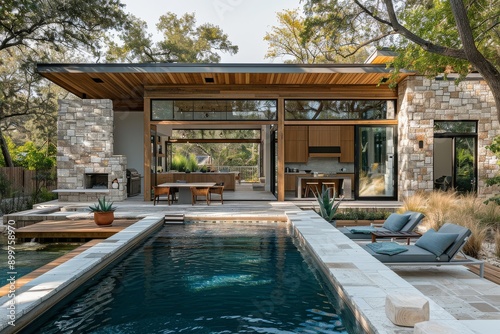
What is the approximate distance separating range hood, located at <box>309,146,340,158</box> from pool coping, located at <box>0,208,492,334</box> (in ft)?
29.8

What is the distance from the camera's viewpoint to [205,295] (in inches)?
170

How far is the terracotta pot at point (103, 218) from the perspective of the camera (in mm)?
7699

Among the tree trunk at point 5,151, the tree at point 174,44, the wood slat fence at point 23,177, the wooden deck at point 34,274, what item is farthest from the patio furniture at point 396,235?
the tree at point 174,44

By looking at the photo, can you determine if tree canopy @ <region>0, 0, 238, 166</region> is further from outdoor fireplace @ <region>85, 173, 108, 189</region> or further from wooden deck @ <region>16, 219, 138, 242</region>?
wooden deck @ <region>16, 219, 138, 242</region>

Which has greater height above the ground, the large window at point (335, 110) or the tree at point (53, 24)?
the tree at point (53, 24)

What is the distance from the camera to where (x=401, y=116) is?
1200cm

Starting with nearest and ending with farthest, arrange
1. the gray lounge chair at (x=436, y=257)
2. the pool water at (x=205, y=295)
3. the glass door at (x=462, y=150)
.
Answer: the pool water at (x=205, y=295) < the gray lounge chair at (x=436, y=257) < the glass door at (x=462, y=150)

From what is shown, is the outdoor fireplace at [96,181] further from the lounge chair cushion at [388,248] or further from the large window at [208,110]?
the lounge chair cushion at [388,248]

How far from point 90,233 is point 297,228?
11.9 feet

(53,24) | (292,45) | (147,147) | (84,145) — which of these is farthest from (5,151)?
(292,45)

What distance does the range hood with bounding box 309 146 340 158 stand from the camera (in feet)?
52.0

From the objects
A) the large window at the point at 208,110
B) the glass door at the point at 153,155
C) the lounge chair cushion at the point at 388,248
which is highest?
the large window at the point at 208,110

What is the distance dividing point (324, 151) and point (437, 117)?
5.00 m

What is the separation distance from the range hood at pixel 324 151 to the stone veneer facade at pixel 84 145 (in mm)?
7203
